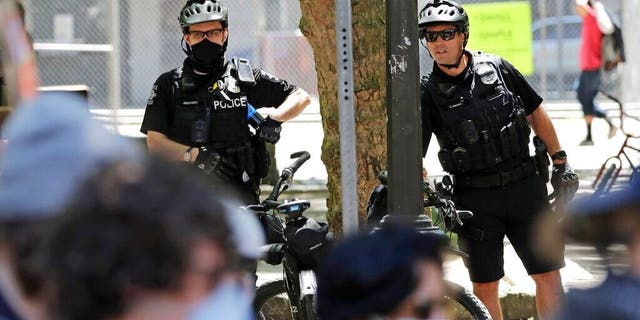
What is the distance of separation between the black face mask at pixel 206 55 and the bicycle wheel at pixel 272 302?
1.05 meters

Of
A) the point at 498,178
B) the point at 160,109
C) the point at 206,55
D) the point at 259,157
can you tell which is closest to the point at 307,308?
the point at 259,157

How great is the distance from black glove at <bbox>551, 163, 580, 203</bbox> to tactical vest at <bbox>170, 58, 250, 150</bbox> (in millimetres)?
1461

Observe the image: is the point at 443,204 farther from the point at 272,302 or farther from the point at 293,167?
the point at 272,302

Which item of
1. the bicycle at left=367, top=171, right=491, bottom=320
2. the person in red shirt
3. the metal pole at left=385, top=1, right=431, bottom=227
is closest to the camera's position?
the metal pole at left=385, top=1, right=431, bottom=227

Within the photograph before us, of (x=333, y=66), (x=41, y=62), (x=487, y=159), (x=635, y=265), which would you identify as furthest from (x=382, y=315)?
(x=41, y=62)

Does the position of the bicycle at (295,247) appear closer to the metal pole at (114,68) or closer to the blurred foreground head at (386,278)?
the blurred foreground head at (386,278)

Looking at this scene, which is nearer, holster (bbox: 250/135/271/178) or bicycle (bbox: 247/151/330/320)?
bicycle (bbox: 247/151/330/320)

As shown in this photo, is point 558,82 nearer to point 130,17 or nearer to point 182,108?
point 130,17

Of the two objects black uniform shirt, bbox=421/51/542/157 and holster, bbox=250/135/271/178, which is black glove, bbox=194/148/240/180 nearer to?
holster, bbox=250/135/271/178

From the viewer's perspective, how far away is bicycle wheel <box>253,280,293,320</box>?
591 centimetres

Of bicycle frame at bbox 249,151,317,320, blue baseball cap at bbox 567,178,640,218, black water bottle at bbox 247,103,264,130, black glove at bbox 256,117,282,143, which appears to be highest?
blue baseball cap at bbox 567,178,640,218

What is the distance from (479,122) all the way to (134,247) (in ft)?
14.0

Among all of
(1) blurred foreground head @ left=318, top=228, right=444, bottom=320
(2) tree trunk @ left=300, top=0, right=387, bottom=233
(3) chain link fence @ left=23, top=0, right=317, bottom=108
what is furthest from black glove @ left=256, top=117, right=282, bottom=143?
(3) chain link fence @ left=23, top=0, right=317, bottom=108

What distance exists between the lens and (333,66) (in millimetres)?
6797
